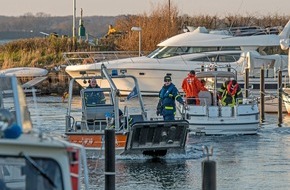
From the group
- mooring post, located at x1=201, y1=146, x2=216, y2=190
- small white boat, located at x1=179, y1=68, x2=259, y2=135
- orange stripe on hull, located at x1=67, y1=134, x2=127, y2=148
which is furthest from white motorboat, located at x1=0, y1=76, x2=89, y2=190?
small white boat, located at x1=179, y1=68, x2=259, y2=135

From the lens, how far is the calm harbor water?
1898 cm

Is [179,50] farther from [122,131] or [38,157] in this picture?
[38,157]

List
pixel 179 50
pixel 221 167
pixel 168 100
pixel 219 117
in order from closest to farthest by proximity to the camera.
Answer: pixel 221 167
pixel 168 100
pixel 219 117
pixel 179 50

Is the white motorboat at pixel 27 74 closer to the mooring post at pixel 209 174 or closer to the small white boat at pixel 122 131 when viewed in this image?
the small white boat at pixel 122 131

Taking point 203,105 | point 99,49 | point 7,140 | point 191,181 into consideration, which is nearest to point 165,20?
point 99,49

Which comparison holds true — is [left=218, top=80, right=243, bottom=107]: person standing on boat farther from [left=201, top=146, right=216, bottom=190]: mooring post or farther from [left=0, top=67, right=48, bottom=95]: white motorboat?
[left=201, top=146, right=216, bottom=190]: mooring post

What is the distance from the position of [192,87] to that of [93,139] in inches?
271

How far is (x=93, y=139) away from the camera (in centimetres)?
2147

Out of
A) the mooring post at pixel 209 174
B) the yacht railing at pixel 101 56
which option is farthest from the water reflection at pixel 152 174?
the yacht railing at pixel 101 56

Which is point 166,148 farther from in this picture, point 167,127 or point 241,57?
point 241,57

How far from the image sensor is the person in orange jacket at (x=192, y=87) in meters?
27.7

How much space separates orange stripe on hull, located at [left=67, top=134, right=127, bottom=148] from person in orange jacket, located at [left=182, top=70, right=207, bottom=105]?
6511 mm

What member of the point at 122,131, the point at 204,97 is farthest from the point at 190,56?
the point at 122,131

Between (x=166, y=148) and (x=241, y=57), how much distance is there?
19.7 meters
